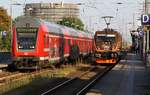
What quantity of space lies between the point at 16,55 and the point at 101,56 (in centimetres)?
1408

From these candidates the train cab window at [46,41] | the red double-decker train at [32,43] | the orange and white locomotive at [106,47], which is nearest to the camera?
the red double-decker train at [32,43]

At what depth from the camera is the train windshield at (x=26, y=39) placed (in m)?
30.8

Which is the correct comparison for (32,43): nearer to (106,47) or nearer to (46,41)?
(46,41)

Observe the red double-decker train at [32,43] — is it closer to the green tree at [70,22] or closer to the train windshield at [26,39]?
the train windshield at [26,39]

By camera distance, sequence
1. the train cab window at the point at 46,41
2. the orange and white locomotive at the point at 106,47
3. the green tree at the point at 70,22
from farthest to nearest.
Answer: the green tree at the point at 70,22
the orange and white locomotive at the point at 106,47
the train cab window at the point at 46,41

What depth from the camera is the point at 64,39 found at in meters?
39.6

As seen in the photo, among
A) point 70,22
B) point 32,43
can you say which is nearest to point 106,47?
point 32,43

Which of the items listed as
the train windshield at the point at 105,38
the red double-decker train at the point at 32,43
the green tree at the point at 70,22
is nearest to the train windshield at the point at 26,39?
the red double-decker train at the point at 32,43

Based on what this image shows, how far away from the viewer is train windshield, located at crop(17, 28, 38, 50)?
30812mm

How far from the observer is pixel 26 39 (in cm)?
3091

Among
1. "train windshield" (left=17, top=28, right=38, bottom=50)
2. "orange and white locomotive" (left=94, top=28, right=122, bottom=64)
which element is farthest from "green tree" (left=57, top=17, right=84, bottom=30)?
"train windshield" (left=17, top=28, right=38, bottom=50)

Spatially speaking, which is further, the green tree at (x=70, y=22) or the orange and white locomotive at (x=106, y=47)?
the green tree at (x=70, y=22)

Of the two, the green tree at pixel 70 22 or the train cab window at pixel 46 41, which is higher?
the green tree at pixel 70 22

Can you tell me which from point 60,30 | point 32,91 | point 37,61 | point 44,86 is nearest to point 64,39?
point 60,30
